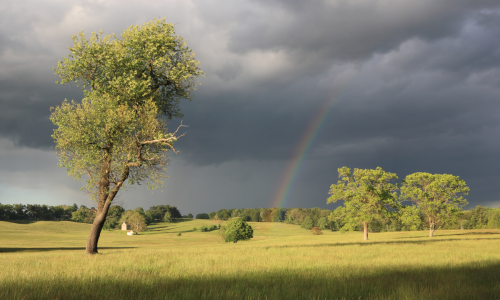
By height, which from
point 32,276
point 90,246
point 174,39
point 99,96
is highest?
point 174,39

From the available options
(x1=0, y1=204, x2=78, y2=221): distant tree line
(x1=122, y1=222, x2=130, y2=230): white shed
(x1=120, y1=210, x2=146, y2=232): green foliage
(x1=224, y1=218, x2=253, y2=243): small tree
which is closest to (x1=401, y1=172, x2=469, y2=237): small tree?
(x1=224, y1=218, x2=253, y2=243): small tree

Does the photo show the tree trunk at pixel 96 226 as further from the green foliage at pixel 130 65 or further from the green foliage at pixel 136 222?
the green foliage at pixel 136 222

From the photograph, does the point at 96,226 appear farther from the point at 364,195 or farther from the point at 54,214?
the point at 54,214

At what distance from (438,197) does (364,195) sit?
17924 millimetres

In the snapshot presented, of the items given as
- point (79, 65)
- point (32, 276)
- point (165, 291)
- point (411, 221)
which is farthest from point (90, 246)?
point (411, 221)

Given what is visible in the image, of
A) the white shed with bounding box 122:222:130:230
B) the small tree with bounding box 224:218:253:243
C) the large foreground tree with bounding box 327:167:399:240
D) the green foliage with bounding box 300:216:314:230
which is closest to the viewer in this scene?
the large foreground tree with bounding box 327:167:399:240

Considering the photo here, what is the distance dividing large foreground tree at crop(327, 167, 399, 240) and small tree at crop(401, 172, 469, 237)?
640cm

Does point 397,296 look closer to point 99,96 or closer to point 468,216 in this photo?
point 99,96

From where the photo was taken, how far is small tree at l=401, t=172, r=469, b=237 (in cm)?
6042

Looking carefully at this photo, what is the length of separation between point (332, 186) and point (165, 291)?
189 feet

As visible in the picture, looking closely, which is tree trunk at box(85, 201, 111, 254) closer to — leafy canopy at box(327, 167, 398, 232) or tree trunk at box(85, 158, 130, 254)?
tree trunk at box(85, 158, 130, 254)

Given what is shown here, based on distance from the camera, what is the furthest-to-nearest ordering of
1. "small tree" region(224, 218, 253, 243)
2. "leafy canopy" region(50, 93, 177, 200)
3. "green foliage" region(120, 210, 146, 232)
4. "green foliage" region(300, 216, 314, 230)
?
"green foliage" region(300, 216, 314, 230)
"green foliage" region(120, 210, 146, 232)
"small tree" region(224, 218, 253, 243)
"leafy canopy" region(50, 93, 177, 200)

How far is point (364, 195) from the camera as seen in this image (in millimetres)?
58156

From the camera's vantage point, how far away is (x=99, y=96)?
73.5 ft
